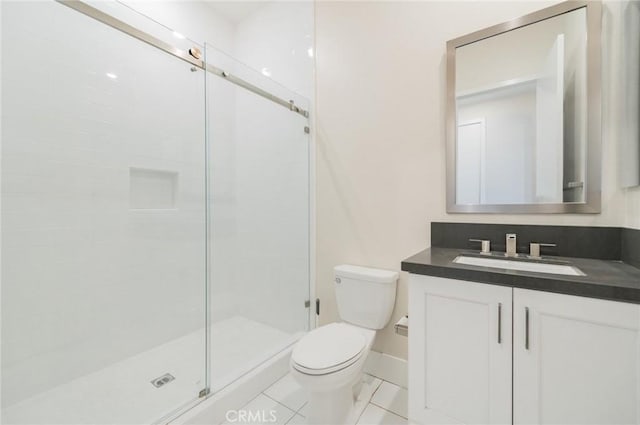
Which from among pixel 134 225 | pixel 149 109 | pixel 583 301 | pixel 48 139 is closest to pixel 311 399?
pixel 583 301

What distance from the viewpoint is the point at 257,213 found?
226 centimetres

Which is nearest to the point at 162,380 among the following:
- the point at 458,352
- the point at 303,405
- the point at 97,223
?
the point at 303,405

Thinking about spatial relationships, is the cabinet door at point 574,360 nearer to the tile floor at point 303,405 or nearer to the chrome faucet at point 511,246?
the chrome faucet at point 511,246

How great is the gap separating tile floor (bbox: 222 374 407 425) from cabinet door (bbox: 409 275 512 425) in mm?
373

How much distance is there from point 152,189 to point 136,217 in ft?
0.75

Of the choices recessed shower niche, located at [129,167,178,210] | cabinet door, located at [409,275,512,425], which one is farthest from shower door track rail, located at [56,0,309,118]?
cabinet door, located at [409,275,512,425]

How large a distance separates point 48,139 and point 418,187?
6.86 feet

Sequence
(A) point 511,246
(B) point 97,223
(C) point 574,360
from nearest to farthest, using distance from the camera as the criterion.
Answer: (C) point 574,360 → (A) point 511,246 → (B) point 97,223

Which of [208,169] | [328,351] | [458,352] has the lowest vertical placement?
[328,351]

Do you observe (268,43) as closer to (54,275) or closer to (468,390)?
(54,275)

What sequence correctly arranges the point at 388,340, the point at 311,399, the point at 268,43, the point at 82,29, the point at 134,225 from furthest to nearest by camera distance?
the point at 268,43, the point at 134,225, the point at 388,340, the point at 82,29, the point at 311,399

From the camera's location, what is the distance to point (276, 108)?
2164 mm

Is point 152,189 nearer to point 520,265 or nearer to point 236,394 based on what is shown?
point 236,394

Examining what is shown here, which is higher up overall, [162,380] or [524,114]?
[524,114]
